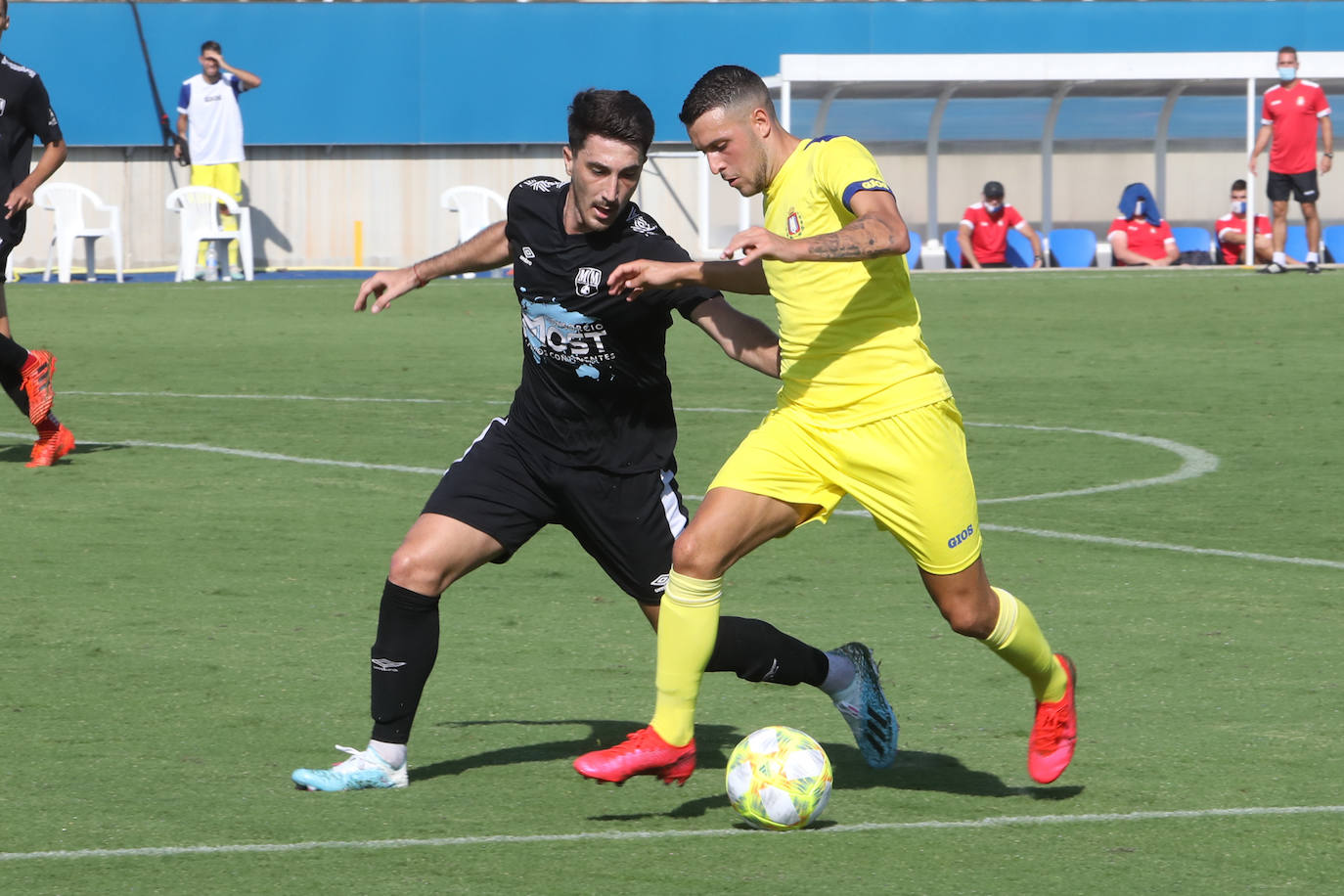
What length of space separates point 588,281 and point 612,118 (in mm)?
469

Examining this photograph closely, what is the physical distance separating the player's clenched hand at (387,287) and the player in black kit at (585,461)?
0.39 metres

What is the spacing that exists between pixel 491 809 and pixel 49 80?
23585 mm

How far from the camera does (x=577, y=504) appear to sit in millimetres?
5500

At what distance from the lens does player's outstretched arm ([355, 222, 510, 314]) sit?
19.1ft

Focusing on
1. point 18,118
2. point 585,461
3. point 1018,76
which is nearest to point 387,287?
point 585,461

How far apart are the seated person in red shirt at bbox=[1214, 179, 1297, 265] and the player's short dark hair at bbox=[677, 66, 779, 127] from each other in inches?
747

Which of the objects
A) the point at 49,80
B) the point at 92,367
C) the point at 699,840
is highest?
the point at 49,80

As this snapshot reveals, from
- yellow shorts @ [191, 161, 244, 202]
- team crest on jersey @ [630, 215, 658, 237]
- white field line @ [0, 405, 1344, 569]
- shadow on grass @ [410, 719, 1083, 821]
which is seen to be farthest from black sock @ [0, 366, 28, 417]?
yellow shorts @ [191, 161, 244, 202]

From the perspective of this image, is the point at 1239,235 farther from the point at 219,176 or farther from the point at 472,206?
the point at 219,176

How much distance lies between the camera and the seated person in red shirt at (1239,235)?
23.7m

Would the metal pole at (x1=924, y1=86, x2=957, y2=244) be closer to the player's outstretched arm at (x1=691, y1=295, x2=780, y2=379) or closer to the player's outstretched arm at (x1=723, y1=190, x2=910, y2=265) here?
the player's outstretched arm at (x1=691, y1=295, x2=780, y2=379)

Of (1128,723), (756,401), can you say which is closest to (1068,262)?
(756,401)

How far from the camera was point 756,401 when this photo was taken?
13945mm

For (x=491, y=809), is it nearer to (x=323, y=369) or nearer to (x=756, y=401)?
(x=756, y=401)
